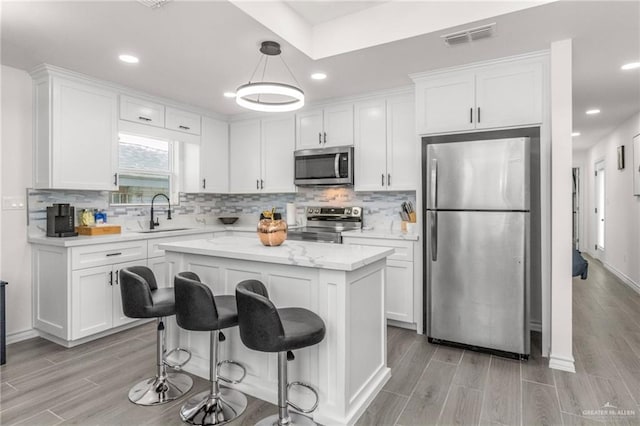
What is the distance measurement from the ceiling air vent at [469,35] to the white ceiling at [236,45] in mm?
71

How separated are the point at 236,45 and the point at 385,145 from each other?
1926mm

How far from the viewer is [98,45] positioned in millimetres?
2885

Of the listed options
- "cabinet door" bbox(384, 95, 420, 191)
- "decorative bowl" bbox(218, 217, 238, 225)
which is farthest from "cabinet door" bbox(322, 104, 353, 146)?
"decorative bowl" bbox(218, 217, 238, 225)

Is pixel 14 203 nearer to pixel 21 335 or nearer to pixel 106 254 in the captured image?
pixel 106 254

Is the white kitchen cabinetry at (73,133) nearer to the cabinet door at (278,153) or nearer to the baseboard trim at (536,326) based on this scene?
the cabinet door at (278,153)

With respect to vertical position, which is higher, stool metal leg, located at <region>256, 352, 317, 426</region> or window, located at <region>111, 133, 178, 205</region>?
window, located at <region>111, 133, 178, 205</region>

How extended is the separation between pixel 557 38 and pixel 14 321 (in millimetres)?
5150

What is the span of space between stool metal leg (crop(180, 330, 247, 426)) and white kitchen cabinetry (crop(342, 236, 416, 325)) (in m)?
1.85

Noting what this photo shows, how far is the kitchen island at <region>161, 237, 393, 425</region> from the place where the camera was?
2070mm

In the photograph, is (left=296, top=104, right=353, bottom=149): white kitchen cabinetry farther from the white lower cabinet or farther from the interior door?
the white lower cabinet

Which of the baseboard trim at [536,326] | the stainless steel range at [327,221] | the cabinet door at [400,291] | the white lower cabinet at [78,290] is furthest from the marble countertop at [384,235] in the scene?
the white lower cabinet at [78,290]

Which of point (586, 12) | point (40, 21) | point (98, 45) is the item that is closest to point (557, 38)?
point (586, 12)

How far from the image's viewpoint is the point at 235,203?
5.71 m

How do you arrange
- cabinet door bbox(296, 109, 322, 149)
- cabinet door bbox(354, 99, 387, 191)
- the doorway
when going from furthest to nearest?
the doorway → cabinet door bbox(296, 109, 322, 149) → cabinet door bbox(354, 99, 387, 191)
